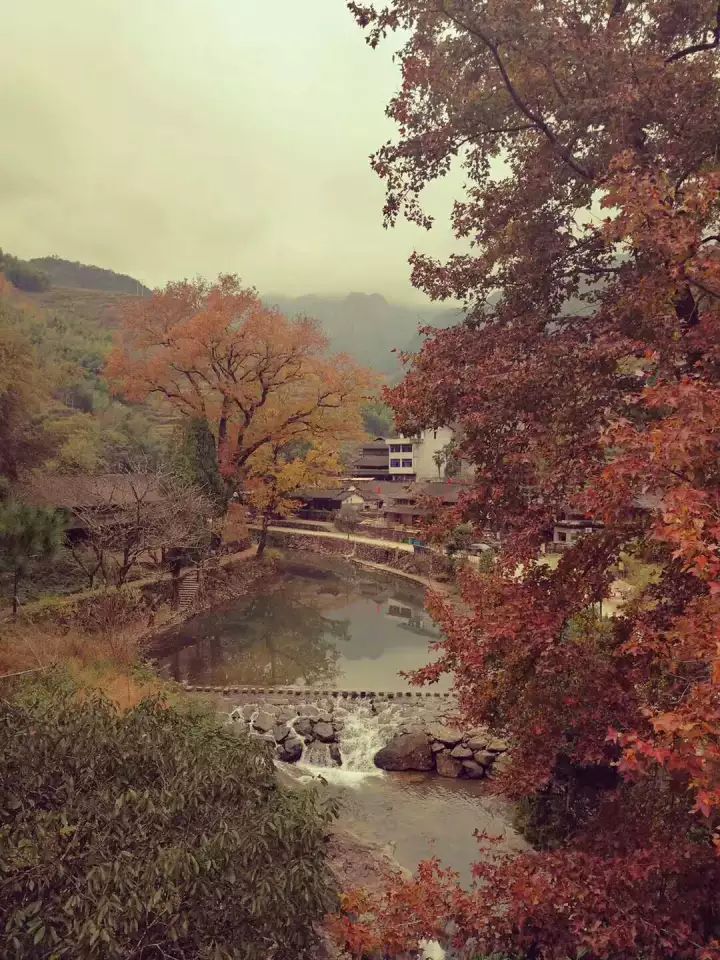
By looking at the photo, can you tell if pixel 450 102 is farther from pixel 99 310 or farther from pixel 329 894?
pixel 99 310

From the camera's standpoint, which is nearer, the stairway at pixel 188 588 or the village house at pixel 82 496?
the village house at pixel 82 496

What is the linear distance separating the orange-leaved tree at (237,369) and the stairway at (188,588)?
7.62 metres

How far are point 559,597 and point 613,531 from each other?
0.97 meters

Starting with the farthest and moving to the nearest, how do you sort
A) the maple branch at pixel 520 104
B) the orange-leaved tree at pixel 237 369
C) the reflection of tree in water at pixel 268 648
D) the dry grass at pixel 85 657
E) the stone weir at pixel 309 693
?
the orange-leaved tree at pixel 237 369
the reflection of tree in water at pixel 268 648
the stone weir at pixel 309 693
the dry grass at pixel 85 657
the maple branch at pixel 520 104

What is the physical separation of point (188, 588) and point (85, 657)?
12.5 metres

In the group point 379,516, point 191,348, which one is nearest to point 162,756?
point 191,348

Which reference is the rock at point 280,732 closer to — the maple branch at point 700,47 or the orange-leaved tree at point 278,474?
the maple branch at point 700,47

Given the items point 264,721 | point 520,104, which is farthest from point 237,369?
point 520,104

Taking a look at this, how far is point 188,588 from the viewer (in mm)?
29953

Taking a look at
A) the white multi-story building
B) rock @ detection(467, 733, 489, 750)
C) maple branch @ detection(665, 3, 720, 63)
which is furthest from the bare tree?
the white multi-story building

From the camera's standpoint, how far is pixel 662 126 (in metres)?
7.27

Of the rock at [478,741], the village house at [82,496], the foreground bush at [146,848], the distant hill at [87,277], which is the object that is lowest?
the rock at [478,741]

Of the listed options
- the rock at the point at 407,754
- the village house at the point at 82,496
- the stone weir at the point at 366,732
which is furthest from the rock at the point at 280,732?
the village house at the point at 82,496

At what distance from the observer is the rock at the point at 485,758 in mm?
15227
